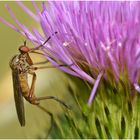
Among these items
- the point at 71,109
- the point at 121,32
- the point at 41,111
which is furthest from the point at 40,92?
the point at 121,32

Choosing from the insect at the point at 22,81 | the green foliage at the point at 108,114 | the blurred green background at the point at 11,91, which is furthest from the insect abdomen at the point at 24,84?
the green foliage at the point at 108,114

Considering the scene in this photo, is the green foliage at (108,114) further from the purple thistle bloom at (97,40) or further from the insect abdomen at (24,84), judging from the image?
the insect abdomen at (24,84)

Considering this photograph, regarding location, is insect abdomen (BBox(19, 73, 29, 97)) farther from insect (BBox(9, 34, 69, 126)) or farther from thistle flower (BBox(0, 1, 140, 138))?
thistle flower (BBox(0, 1, 140, 138))

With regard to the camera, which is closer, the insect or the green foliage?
the green foliage

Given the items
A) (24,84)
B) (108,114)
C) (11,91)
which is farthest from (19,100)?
(11,91)

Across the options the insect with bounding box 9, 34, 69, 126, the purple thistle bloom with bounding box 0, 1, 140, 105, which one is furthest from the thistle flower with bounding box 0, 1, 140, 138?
the insect with bounding box 9, 34, 69, 126

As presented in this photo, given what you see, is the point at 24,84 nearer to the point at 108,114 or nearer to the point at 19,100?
the point at 19,100

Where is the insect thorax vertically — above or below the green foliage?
above

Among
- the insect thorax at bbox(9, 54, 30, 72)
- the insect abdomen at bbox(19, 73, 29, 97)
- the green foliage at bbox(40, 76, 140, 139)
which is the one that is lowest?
the green foliage at bbox(40, 76, 140, 139)
